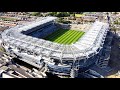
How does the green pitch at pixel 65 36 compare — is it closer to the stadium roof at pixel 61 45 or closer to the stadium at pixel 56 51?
the stadium at pixel 56 51

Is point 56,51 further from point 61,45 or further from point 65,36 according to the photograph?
point 65,36

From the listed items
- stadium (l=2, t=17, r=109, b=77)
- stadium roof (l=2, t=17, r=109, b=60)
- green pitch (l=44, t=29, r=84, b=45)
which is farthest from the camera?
green pitch (l=44, t=29, r=84, b=45)

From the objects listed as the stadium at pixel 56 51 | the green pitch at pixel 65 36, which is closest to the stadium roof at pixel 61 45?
the stadium at pixel 56 51

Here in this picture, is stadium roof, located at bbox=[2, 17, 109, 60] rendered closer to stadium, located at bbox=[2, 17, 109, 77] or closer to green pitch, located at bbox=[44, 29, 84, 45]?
stadium, located at bbox=[2, 17, 109, 77]

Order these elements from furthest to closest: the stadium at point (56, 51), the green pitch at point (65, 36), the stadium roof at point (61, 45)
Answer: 1. the green pitch at point (65, 36)
2. the stadium roof at point (61, 45)
3. the stadium at point (56, 51)

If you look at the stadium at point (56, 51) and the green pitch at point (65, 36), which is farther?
the green pitch at point (65, 36)

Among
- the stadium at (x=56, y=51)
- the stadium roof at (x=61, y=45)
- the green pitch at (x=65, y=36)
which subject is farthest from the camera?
the green pitch at (x=65, y=36)

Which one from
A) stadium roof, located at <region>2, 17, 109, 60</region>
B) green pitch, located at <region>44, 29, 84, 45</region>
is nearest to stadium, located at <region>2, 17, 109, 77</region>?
stadium roof, located at <region>2, 17, 109, 60</region>

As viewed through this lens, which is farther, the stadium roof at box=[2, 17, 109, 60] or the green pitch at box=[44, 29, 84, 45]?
the green pitch at box=[44, 29, 84, 45]

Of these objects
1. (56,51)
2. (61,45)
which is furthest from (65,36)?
(56,51)
